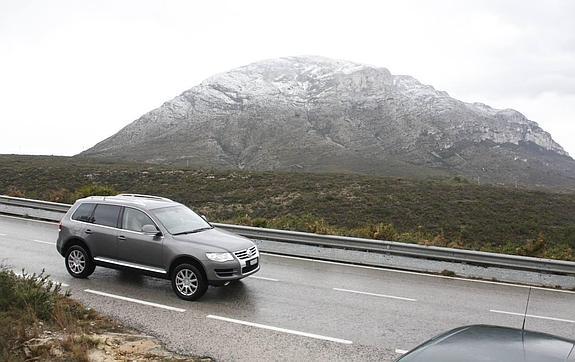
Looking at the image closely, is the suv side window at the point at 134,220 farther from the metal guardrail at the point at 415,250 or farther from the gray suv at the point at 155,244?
the metal guardrail at the point at 415,250

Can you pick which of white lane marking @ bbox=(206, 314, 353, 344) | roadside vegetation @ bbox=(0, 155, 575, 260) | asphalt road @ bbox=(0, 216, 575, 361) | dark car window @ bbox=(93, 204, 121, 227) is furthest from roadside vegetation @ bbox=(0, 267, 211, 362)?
roadside vegetation @ bbox=(0, 155, 575, 260)

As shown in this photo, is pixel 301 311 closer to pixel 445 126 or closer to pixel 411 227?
pixel 411 227

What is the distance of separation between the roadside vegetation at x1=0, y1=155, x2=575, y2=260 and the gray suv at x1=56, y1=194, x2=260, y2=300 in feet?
22.1

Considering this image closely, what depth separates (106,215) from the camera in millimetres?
10398

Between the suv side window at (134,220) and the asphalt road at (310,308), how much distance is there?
3.86 feet

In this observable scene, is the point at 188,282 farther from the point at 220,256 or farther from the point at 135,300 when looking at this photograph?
the point at 135,300

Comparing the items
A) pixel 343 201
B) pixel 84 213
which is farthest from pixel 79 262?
pixel 343 201

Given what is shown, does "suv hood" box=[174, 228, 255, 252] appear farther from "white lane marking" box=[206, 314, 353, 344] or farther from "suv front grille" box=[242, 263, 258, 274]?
"white lane marking" box=[206, 314, 353, 344]

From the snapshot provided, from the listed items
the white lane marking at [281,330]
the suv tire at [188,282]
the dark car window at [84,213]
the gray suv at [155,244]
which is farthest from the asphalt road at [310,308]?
the dark car window at [84,213]

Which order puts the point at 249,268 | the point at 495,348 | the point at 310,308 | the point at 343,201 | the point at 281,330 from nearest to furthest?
the point at 495,348, the point at 281,330, the point at 310,308, the point at 249,268, the point at 343,201

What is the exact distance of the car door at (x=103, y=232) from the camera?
1008 centimetres

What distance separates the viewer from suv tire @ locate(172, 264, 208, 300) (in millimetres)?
9117

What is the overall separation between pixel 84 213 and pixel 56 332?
14.5 ft

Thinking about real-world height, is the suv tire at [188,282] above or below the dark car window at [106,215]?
below
